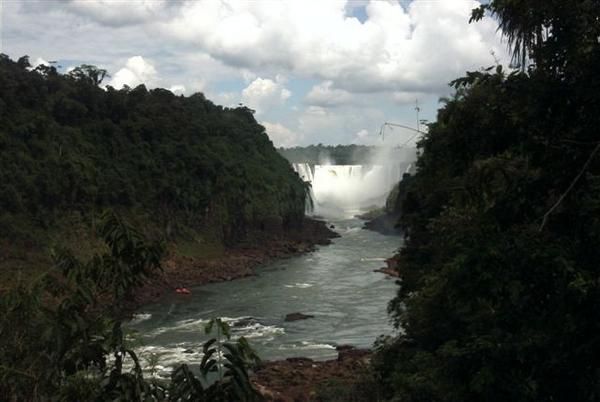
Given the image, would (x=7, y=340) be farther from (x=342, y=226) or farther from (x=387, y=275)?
(x=342, y=226)

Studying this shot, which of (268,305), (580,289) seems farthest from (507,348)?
(268,305)

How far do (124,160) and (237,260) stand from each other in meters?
10.3

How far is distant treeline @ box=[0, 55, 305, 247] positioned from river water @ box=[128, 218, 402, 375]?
25.2 ft

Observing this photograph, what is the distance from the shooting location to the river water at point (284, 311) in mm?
23859

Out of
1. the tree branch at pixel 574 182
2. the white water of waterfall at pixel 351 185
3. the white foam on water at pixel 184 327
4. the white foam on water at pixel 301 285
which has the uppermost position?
the tree branch at pixel 574 182

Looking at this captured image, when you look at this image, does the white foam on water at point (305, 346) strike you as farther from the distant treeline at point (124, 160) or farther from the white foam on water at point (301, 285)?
the distant treeline at point (124, 160)

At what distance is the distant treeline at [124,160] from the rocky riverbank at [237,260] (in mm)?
1596

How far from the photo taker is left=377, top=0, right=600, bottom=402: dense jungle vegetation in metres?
4.68

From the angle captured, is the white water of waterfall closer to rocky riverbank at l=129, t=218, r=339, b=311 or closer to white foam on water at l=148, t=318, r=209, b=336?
rocky riverbank at l=129, t=218, r=339, b=311

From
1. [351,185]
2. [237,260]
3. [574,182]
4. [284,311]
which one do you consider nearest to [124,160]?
[237,260]

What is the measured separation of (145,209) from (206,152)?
9181 mm

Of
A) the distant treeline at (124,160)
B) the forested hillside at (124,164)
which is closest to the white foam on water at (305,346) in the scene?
the forested hillside at (124,164)

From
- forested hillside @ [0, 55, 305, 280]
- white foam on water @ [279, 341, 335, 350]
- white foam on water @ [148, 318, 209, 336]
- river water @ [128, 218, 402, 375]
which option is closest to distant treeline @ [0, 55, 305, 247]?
forested hillside @ [0, 55, 305, 280]

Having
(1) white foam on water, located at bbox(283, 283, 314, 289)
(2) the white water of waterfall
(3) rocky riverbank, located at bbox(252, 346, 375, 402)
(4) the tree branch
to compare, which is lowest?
(1) white foam on water, located at bbox(283, 283, 314, 289)
